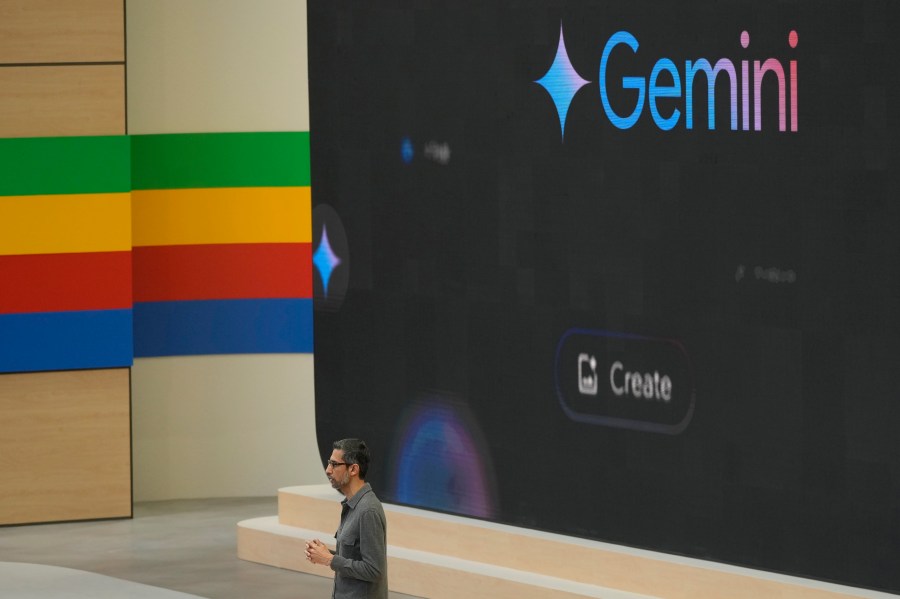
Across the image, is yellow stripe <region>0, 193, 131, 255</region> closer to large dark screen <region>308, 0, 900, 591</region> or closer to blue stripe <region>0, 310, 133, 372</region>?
blue stripe <region>0, 310, 133, 372</region>

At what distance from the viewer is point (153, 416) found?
449 inches

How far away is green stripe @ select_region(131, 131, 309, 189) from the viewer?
11305 mm

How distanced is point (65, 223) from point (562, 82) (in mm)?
3777

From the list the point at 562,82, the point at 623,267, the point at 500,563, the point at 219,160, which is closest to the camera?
the point at 623,267

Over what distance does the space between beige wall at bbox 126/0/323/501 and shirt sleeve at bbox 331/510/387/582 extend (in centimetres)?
566

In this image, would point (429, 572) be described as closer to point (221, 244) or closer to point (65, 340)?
point (65, 340)

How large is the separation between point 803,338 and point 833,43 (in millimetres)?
1168

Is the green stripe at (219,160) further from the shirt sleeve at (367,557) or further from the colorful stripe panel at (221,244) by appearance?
the shirt sleeve at (367,557)

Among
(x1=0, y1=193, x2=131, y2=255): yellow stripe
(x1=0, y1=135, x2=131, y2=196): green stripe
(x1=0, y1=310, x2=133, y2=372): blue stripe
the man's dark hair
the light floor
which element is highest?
(x1=0, y1=135, x2=131, y2=196): green stripe

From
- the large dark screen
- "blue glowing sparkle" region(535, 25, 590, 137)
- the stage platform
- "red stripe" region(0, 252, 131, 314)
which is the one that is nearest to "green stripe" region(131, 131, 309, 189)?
"red stripe" region(0, 252, 131, 314)

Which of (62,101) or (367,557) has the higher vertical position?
(62,101)

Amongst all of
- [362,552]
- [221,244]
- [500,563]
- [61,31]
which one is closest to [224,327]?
[221,244]

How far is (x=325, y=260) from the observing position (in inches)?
368

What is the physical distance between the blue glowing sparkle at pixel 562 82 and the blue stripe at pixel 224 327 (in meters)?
3.89
